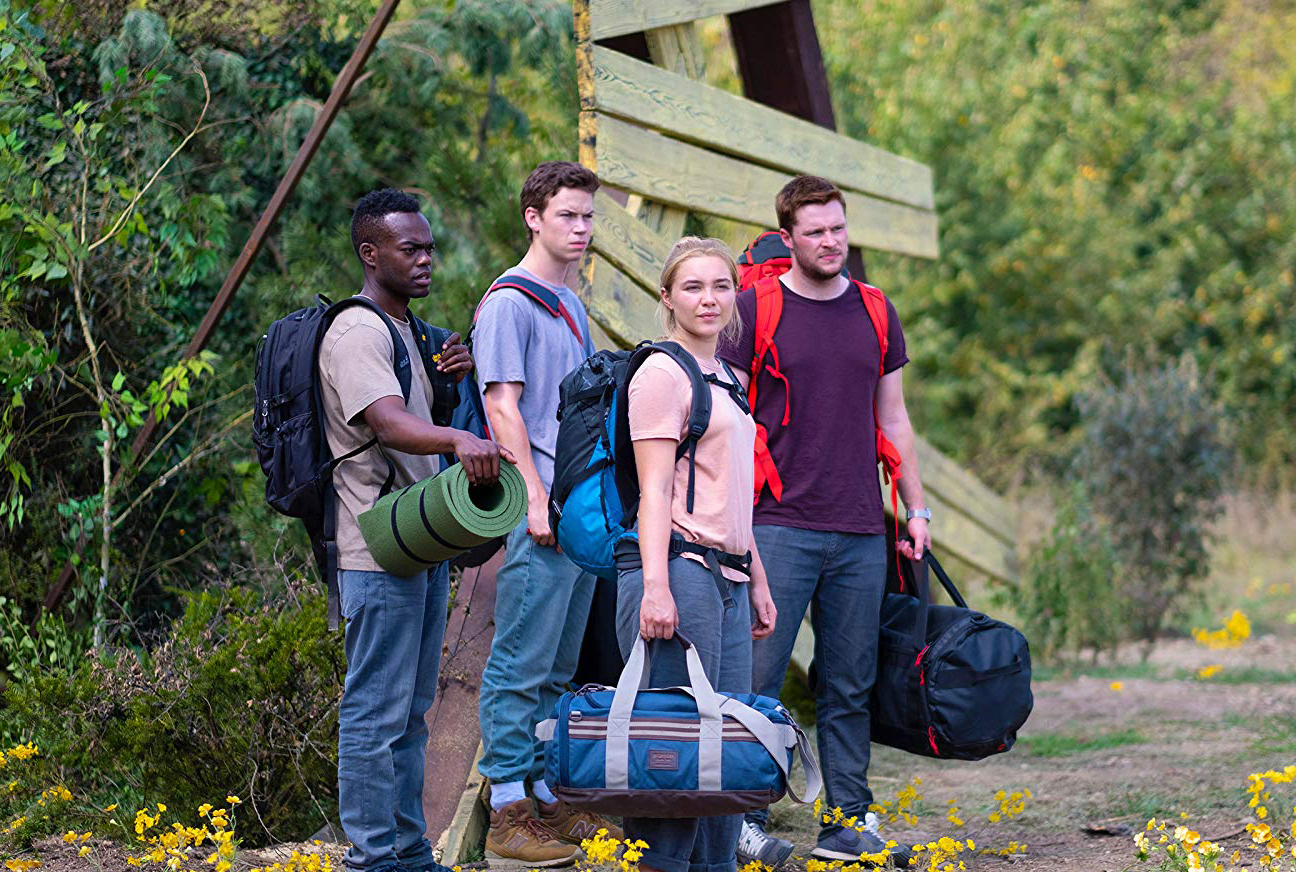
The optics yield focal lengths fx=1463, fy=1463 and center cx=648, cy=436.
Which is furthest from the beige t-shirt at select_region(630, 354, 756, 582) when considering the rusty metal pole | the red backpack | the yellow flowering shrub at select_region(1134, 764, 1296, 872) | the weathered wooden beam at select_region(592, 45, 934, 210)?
the rusty metal pole

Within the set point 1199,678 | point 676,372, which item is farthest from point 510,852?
point 1199,678

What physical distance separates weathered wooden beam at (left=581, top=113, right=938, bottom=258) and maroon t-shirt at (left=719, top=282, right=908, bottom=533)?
105 cm

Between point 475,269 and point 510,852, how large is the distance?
2.97 m

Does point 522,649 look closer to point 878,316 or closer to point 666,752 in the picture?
point 666,752

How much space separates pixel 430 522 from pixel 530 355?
867 mm

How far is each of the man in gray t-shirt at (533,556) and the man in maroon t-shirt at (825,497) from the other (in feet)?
1.75

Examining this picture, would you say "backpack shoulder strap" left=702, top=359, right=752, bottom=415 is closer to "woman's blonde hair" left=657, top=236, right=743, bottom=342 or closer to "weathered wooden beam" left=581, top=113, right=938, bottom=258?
"woman's blonde hair" left=657, top=236, right=743, bottom=342

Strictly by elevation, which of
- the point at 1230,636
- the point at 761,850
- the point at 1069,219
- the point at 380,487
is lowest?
the point at 1230,636

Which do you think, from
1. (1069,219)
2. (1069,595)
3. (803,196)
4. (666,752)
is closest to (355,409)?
(666,752)

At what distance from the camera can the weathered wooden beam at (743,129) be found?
5.18 metres

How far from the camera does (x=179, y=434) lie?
5777 millimetres

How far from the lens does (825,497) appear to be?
4.34 meters

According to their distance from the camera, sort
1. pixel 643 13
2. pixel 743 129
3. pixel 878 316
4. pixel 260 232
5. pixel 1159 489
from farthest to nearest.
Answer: pixel 1159 489 < pixel 743 129 < pixel 643 13 < pixel 260 232 < pixel 878 316

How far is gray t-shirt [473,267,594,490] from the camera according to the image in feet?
13.8
